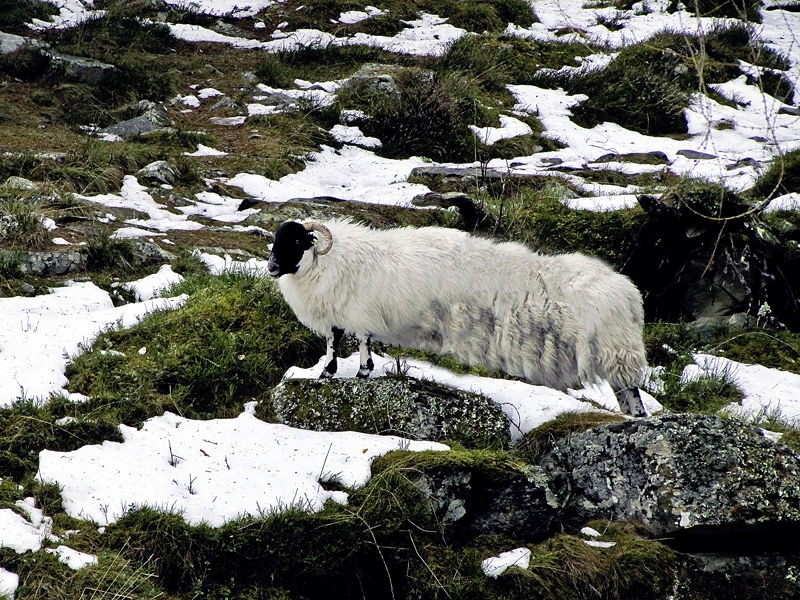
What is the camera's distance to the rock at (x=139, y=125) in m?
11.7

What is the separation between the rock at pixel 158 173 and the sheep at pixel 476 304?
5.48 meters

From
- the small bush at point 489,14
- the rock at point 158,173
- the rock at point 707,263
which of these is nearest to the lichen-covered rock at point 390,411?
the rock at point 707,263

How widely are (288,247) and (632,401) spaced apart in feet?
10.0

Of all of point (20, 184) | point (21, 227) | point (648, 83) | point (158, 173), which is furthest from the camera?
point (648, 83)

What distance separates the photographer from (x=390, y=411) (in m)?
4.98

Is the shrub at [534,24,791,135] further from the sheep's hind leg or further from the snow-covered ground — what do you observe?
the sheep's hind leg

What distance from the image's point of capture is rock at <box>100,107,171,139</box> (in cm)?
1166

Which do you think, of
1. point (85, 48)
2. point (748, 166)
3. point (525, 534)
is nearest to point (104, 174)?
point (85, 48)

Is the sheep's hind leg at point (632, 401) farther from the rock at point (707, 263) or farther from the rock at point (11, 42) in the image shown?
the rock at point (11, 42)

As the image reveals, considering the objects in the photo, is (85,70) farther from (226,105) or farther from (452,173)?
(452,173)

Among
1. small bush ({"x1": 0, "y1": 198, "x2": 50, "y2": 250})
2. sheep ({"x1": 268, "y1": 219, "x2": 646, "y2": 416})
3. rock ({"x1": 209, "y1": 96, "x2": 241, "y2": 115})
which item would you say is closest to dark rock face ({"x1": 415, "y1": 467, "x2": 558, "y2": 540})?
sheep ({"x1": 268, "y1": 219, "x2": 646, "y2": 416})

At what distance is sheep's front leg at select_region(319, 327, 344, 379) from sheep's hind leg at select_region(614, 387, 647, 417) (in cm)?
234

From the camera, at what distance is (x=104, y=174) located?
9.64m

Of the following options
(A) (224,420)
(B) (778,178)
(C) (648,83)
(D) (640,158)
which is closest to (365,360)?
(A) (224,420)
